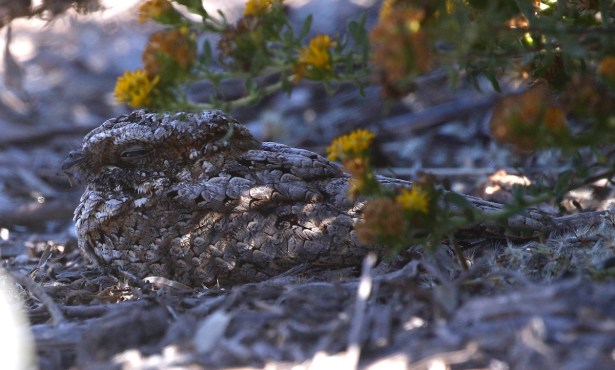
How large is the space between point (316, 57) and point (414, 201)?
0.56 metres

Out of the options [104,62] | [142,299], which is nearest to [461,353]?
[142,299]

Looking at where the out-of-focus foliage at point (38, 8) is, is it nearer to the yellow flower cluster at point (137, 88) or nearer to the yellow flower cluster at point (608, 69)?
the yellow flower cluster at point (137, 88)

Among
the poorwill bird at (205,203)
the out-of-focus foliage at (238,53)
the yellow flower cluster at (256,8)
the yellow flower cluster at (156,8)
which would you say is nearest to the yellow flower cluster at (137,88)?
the out-of-focus foliage at (238,53)

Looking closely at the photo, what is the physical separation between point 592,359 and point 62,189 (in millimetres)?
5463

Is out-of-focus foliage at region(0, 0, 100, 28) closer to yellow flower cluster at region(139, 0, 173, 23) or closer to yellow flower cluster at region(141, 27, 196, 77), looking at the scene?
yellow flower cluster at region(139, 0, 173, 23)

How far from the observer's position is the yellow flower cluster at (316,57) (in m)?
2.74

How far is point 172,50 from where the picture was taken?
2.72m

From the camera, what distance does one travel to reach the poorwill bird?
390 cm

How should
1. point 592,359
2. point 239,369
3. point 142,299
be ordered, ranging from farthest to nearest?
point 142,299, point 239,369, point 592,359

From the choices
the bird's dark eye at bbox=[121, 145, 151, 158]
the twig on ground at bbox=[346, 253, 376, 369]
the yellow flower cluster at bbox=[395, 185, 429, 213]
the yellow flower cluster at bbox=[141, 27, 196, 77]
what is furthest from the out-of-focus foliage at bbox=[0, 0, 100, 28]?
the twig on ground at bbox=[346, 253, 376, 369]

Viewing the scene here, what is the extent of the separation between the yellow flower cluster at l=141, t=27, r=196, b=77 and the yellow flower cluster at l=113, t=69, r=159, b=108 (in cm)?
4

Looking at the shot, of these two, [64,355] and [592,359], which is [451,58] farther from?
[64,355]

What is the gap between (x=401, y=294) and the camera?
285 cm

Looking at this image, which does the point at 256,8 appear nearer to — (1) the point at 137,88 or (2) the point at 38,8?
(1) the point at 137,88
